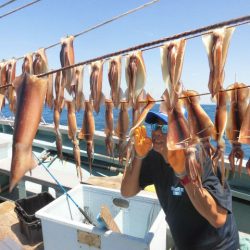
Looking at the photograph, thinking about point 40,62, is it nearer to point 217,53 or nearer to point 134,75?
point 134,75

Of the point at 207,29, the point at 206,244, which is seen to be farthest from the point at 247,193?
the point at 207,29

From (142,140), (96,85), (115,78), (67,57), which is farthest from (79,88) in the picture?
(142,140)

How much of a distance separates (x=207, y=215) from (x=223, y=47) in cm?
137

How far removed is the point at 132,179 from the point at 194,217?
0.76 metres

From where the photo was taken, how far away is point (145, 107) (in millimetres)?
2279

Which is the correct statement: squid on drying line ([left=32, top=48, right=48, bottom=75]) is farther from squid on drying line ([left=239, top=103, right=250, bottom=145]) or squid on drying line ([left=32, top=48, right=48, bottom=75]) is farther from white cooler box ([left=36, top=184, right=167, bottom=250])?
squid on drying line ([left=239, top=103, right=250, bottom=145])

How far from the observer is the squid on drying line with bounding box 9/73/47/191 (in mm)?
2102

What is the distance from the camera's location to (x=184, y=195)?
2.88 metres

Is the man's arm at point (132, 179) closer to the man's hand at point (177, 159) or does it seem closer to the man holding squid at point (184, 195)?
the man holding squid at point (184, 195)

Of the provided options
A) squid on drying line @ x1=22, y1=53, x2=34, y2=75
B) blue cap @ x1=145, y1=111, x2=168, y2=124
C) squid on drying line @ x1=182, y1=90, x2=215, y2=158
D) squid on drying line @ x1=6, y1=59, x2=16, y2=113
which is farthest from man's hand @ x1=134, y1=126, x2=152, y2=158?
squid on drying line @ x1=6, y1=59, x2=16, y2=113

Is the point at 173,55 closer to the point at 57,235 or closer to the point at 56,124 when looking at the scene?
the point at 56,124

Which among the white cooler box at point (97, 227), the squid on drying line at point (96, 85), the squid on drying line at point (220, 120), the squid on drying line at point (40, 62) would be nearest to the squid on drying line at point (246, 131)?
the squid on drying line at point (220, 120)

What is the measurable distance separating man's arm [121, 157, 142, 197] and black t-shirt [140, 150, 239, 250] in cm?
29

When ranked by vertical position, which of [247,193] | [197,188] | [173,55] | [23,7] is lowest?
[247,193]
